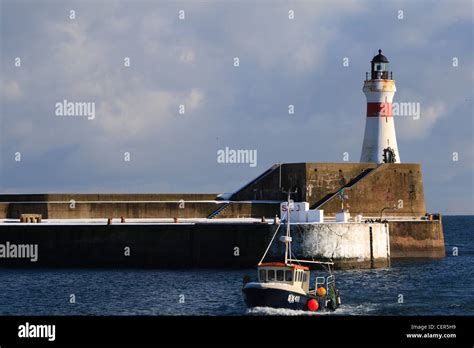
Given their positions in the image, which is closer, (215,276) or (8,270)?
(215,276)

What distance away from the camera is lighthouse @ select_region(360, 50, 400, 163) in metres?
77.2

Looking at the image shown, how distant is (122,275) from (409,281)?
1544 cm

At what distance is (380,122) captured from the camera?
77.2 metres

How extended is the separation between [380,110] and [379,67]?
351 centimetres

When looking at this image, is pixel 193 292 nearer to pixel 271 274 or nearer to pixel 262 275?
pixel 262 275

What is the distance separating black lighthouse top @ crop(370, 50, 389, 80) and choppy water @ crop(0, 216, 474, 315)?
57.2 ft

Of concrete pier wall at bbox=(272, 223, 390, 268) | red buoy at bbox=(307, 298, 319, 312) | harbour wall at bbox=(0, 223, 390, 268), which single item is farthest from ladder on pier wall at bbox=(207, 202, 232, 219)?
red buoy at bbox=(307, 298, 319, 312)

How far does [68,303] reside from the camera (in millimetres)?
48812
